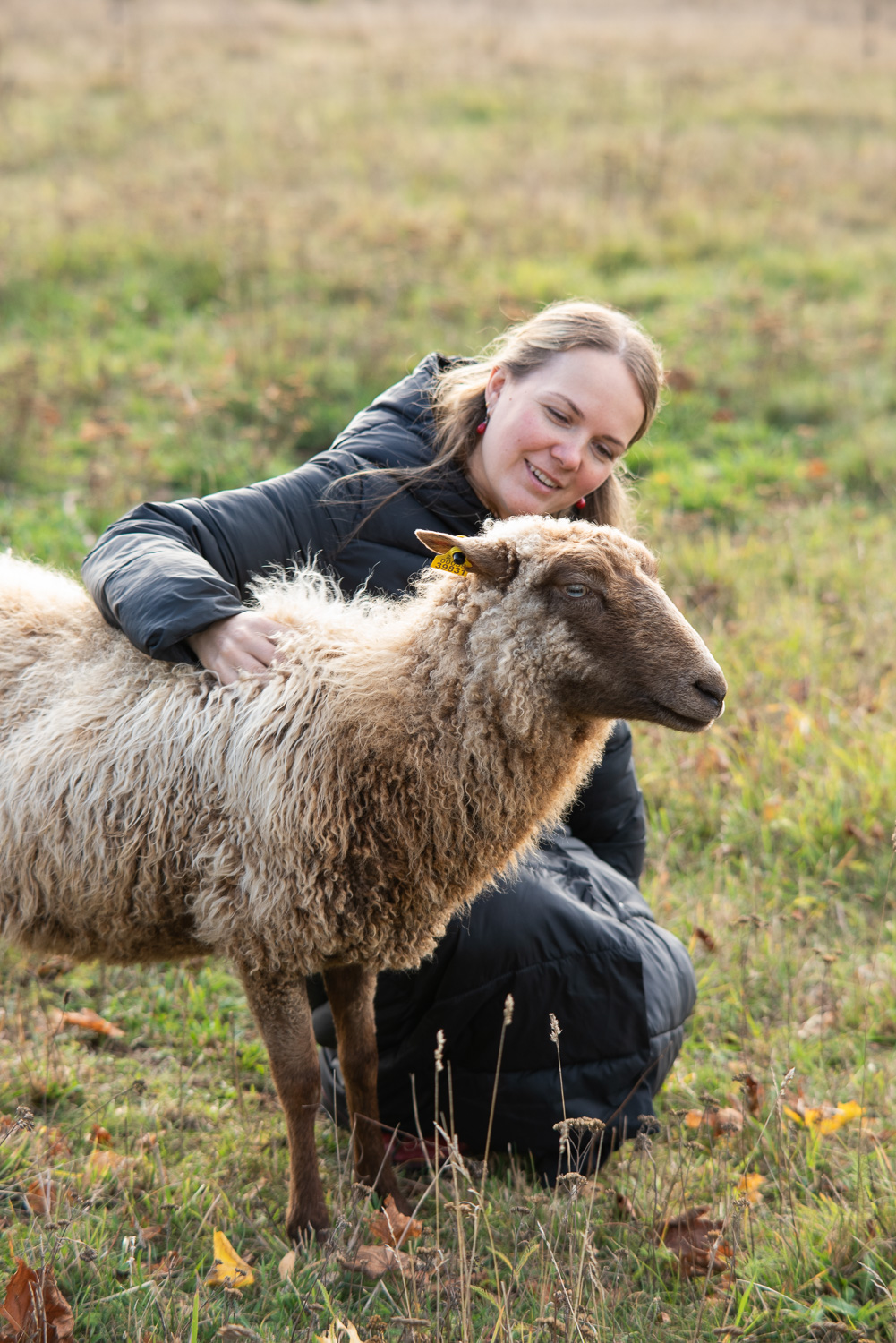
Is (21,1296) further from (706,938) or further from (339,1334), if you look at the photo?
(706,938)

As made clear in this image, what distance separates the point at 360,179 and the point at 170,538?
992 centimetres

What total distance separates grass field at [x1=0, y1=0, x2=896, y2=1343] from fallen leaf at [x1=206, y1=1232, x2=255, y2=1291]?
0.16 feet

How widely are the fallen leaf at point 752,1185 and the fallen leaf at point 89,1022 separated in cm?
193

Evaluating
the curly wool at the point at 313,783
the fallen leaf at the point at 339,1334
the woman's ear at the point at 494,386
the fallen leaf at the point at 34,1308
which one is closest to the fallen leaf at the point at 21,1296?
the fallen leaf at the point at 34,1308

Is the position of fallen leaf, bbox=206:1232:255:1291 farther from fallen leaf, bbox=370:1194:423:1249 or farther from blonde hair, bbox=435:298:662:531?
blonde hair, bbox=435:298:662:531

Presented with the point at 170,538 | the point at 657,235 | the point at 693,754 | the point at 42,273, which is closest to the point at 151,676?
the point at 170,538

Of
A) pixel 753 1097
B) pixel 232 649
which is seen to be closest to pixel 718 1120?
pixel 753 1097

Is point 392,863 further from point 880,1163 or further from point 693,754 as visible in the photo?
point 693,754

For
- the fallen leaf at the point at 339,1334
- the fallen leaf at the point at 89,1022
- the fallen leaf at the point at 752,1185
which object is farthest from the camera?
the fallen leaf at the point at 89,1022

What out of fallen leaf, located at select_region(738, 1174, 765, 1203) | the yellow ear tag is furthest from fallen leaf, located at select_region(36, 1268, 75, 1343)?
the yellow ear tag

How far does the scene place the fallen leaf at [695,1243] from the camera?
8.48 ft

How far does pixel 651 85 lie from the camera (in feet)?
52.5

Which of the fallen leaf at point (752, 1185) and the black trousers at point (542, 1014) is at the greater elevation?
the black trousers at point (542, 1014)

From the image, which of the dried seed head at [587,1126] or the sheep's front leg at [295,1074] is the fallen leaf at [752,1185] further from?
the sheep's front leg at [295,1074]
